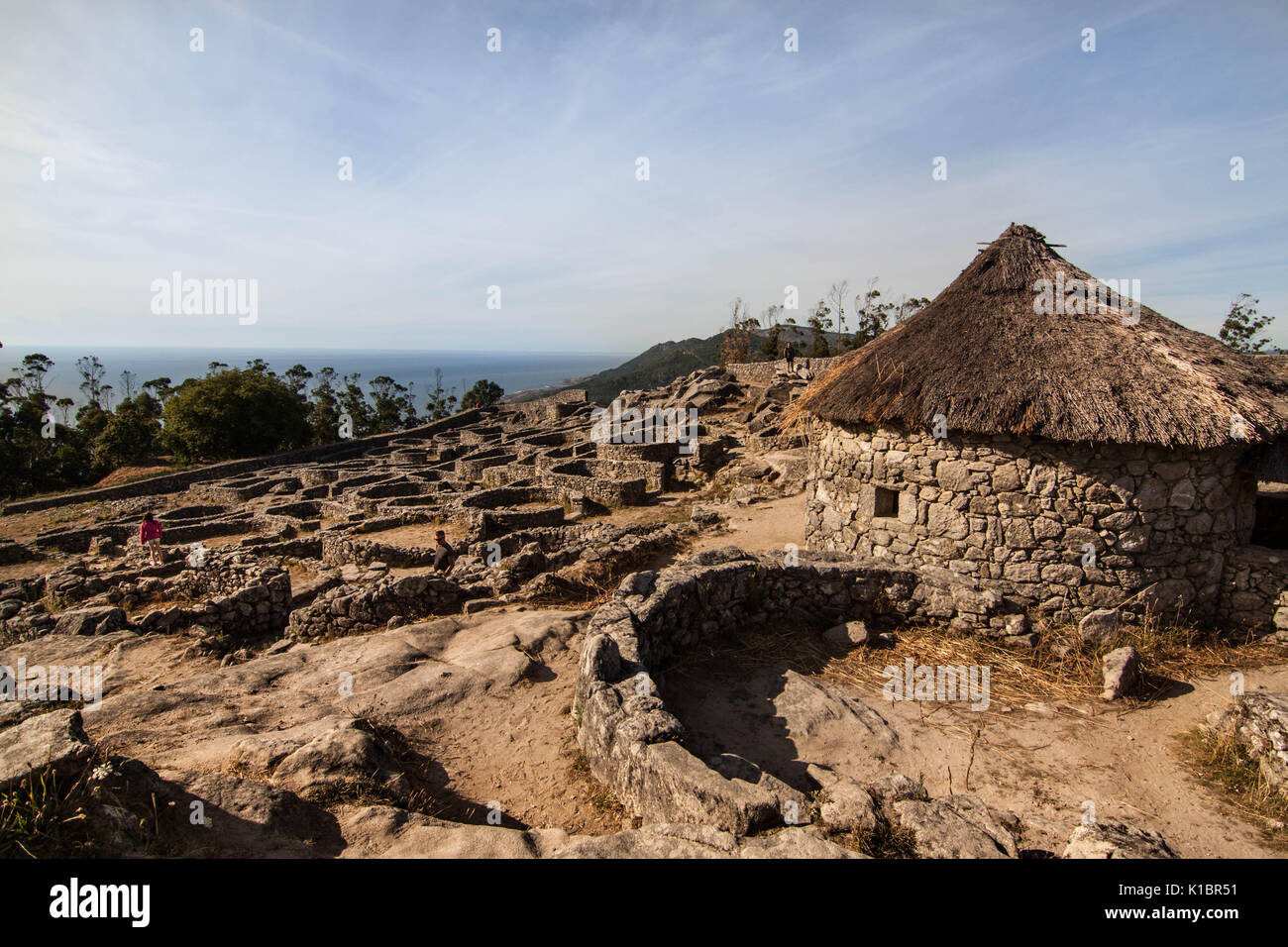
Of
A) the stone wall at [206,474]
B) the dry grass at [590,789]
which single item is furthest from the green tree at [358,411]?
the dry grass at [590,789]

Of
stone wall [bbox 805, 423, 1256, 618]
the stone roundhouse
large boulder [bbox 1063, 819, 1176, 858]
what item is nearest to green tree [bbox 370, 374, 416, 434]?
the stone roundhouse

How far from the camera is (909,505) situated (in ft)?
28.1

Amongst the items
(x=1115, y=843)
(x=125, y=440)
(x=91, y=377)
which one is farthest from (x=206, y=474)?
(x=91, y=377)

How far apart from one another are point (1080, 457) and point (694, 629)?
16.9 ft

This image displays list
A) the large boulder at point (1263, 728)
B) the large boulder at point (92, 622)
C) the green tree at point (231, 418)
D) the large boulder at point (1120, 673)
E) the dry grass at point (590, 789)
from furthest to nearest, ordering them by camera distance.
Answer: the green tree at point (231, 418), the large boulder at point (92, 622), the large boulder at point (1120, 673), the large boulder at point (1263, 728), the dry grass at point (590, 789)

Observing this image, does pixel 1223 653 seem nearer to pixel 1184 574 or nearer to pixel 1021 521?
pixel 1184 574

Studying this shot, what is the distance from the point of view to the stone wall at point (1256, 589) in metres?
7.21

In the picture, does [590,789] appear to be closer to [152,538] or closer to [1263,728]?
[1263,728]

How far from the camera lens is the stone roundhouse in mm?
7270

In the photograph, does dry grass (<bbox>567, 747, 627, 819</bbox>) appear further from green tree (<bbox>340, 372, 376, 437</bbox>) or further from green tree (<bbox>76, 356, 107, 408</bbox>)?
green tree (<bbox>76, 356, 107, 408</bbox>)

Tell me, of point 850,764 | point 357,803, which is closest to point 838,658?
point 850,764

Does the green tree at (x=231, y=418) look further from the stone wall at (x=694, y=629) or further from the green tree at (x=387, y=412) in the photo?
the stone wall at (x=694, y=629)

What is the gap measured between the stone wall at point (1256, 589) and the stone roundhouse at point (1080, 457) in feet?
0.05
